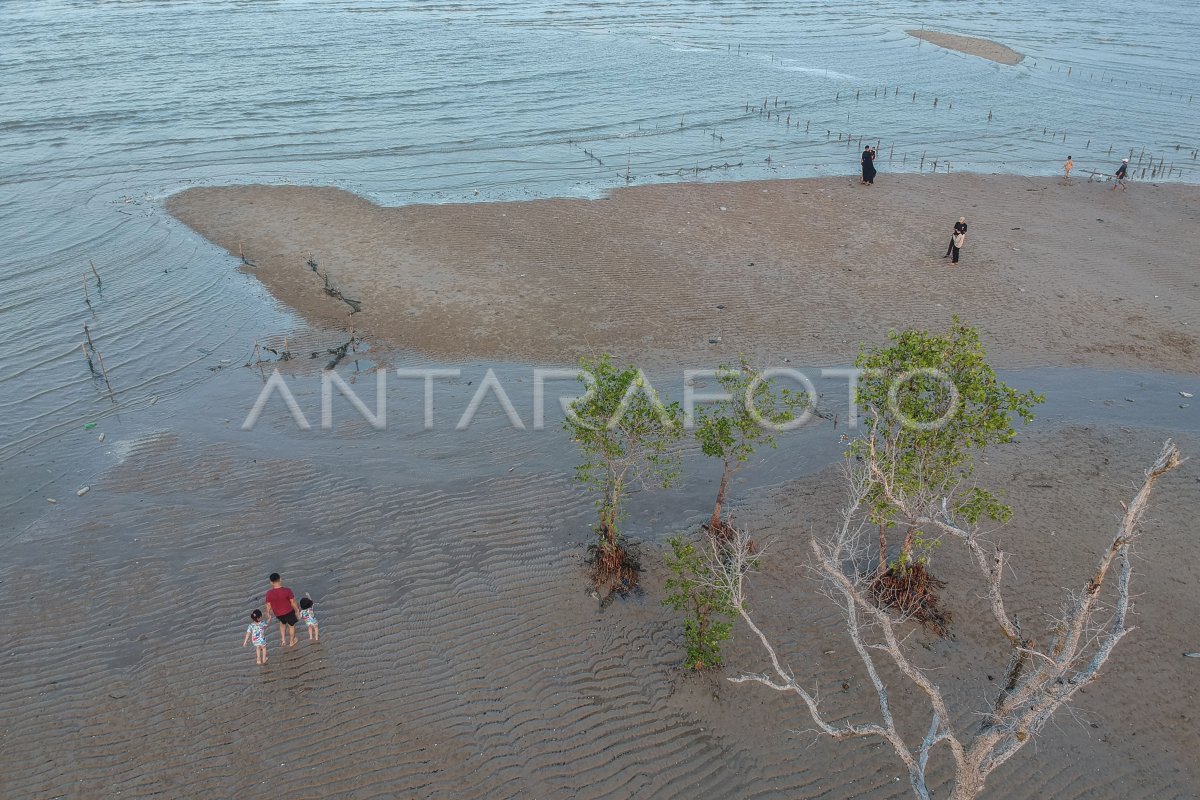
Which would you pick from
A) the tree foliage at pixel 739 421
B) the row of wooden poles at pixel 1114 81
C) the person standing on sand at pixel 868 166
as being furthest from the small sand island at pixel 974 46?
the tree foliage at pixel 739 421

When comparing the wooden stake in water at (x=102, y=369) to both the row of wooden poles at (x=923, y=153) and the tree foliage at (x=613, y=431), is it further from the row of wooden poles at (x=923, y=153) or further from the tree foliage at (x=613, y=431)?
the row of wooden poles at (x=923, y=153)

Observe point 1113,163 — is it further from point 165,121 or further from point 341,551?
point 165,121

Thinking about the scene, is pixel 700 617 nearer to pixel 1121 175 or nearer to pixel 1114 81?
pixel 1121 175

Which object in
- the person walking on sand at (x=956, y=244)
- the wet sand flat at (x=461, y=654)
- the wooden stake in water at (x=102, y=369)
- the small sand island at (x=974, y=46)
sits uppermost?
the small sand island at (x=974, y=46)

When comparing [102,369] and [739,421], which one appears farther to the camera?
[102,369]

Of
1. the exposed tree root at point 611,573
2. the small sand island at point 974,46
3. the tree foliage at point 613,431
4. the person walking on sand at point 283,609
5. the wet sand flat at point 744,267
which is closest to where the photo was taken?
the person walking on sand at point 283,609

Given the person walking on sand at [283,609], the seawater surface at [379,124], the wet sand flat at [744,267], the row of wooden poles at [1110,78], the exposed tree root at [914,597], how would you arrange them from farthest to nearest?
1. the row of wooden poles at [1110,78]
2. the wet sand flat at [744,267]
3. the seawater surface at [379,124]
4. the exposed tree root at [914,597]
5. the person walking on sand at [283,609]

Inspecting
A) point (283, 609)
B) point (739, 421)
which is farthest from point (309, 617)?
point (739, 421)

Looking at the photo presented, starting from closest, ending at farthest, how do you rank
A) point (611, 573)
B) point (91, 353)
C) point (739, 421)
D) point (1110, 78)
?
1. point (611, 573)
2. point (739, 421)
3. point (91, 353)
4. point (1110, 78)
